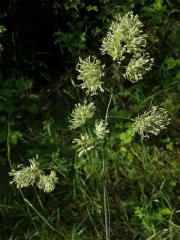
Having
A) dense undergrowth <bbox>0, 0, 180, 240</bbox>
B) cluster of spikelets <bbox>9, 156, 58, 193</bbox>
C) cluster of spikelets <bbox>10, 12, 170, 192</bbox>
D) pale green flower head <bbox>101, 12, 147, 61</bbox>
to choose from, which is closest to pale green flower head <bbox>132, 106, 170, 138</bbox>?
cluster of spikelets <bbox>10, 12, 170, 192</bbox>

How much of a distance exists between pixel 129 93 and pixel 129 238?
1.01 meters

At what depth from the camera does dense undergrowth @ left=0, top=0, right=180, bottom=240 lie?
2809 millimetres

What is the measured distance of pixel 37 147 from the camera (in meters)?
3.19

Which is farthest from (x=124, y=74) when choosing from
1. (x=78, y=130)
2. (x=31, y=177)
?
(x=78, y=130)

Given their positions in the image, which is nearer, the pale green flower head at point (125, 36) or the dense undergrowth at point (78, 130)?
the pale green flower head at point (125, 36)

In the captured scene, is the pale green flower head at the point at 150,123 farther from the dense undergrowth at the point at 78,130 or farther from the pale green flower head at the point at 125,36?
the dense undergrowth at the point at 78,130

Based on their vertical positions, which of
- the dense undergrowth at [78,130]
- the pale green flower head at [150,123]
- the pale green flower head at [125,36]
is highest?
the pale green flower head at [125,36]

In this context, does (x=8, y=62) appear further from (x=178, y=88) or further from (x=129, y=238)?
(x=129, y=238)

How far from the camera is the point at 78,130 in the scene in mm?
3246

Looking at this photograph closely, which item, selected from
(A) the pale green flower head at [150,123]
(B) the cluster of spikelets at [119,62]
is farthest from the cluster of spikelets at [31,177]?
(A) the pale green flower head at [150,123]

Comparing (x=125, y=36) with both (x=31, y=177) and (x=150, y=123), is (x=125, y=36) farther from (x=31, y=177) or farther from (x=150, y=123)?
(x=31, y=177)

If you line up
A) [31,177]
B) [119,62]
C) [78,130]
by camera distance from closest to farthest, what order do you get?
[119,62], [31,177], [78,130]

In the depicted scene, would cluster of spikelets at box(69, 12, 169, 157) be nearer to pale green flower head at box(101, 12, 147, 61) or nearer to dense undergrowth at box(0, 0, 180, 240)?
pale green flower head at box(101, 12, 147, 61)

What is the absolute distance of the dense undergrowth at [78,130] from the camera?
2809mm
